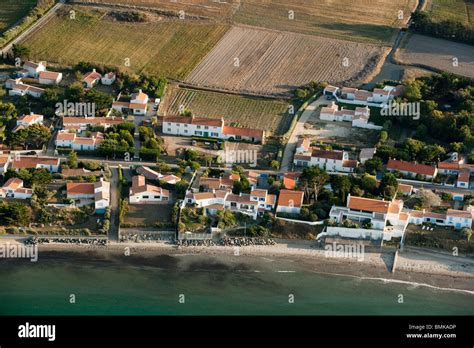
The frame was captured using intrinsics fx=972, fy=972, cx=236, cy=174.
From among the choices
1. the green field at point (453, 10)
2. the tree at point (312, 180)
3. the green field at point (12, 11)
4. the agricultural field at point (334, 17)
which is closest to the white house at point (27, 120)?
the green field at point (12, 11)

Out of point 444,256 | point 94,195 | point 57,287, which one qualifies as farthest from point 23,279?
point 444,256

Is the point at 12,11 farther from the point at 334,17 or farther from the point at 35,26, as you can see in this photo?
the point at 334,17

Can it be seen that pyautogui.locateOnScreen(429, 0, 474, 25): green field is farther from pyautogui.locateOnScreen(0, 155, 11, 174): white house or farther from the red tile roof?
pyautogui.locateOnScreen(0, 155, 11, 174): white house

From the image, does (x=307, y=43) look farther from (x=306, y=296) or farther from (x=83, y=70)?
(x=306, y=296)

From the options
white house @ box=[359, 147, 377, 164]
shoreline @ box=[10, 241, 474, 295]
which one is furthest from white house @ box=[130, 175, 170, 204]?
white house @ box=[359, 147, 377, 164]

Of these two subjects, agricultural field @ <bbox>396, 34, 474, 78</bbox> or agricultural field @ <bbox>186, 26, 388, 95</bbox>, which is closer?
agricultural field @ <bbox>186, 26, 388, 95</bbox>
